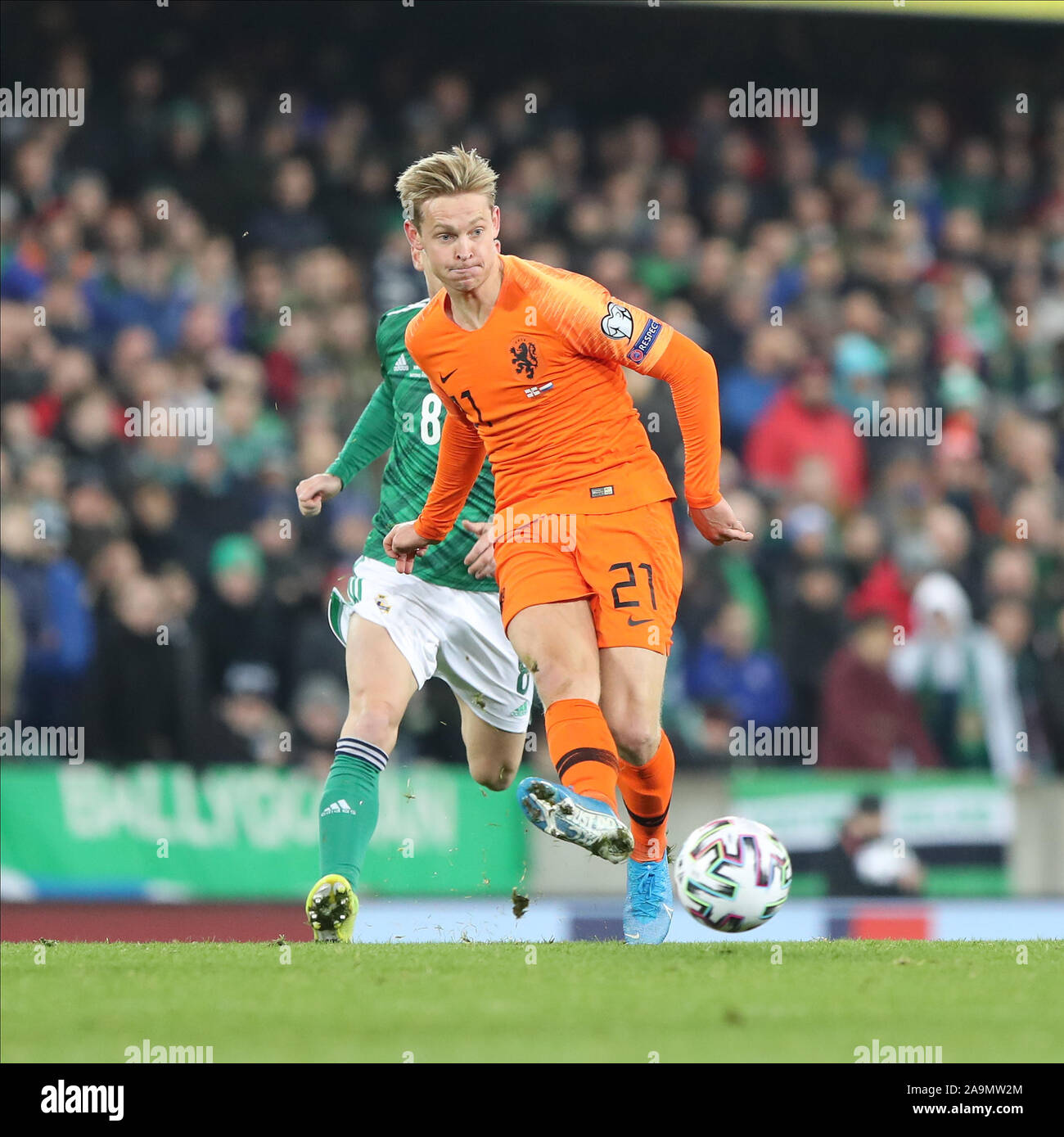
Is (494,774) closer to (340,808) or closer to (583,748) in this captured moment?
(340,808)

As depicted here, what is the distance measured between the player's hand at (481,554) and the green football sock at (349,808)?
0.73m

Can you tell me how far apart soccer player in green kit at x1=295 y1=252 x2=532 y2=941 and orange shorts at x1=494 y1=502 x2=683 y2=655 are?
0.84m

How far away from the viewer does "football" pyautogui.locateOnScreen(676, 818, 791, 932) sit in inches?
228

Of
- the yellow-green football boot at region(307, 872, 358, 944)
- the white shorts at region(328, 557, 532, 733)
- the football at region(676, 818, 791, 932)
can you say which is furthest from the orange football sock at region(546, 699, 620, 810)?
the white shorts at region(328, 557, 532, 733)

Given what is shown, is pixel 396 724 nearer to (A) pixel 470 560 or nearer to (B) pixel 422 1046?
(A) pixel 470 560

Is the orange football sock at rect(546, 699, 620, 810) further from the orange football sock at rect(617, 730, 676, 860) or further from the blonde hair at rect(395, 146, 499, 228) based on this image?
the blonde hair at rect(395, 146, 499, 228)

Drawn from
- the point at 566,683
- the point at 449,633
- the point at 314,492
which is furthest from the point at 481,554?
the point at 566,683

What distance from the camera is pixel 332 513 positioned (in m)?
11.9

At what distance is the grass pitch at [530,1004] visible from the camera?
409 cm

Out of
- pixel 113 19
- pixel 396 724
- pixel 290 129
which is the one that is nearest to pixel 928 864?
pixel 396 724

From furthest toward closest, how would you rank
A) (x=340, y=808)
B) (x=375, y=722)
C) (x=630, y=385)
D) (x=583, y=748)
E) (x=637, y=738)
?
1. (x=630, y=385)
2. (x=375, y=722)
3. (x=340, y=808)
4. (x=637, y=738)
5. (x=583, y=748)

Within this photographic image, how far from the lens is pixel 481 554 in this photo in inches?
265

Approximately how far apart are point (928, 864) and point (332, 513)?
14.0 ft

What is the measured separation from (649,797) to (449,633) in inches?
45.5
